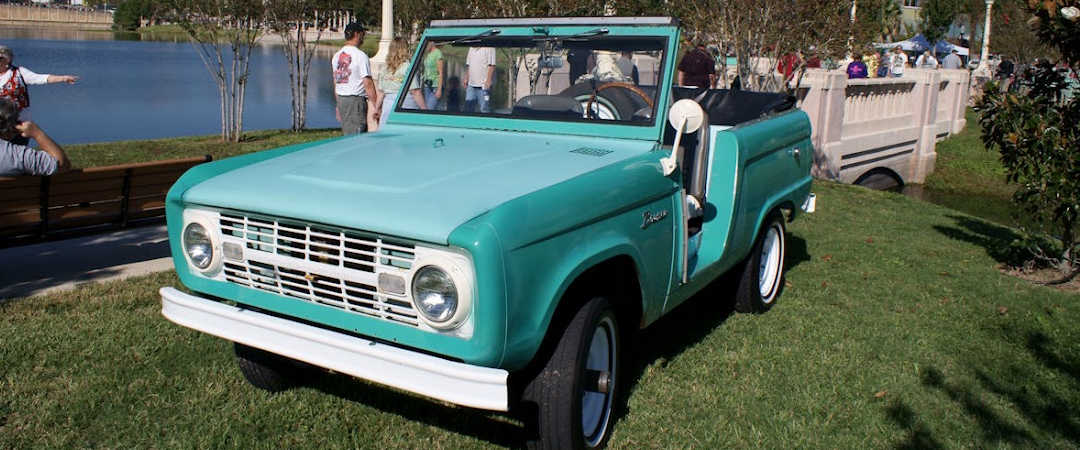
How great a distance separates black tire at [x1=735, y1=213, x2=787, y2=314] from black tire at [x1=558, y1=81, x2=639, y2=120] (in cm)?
162

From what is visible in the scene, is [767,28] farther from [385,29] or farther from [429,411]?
[385,29]

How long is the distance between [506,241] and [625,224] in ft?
2.89

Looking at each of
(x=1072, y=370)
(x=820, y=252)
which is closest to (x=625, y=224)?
(x=1072, y=370)

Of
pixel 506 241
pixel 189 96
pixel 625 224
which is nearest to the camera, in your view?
pixel 506 241

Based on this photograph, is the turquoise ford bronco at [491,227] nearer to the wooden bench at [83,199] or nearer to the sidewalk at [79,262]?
the wooden bench at [83,199]

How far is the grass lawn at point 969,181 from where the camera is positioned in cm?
1577

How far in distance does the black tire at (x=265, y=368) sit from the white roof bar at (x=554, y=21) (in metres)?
2.20

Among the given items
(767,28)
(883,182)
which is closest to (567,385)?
(767,28)

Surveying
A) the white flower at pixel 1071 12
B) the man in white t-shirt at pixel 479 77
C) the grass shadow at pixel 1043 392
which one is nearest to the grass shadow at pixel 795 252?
the grass shadow at pixel 1043 392

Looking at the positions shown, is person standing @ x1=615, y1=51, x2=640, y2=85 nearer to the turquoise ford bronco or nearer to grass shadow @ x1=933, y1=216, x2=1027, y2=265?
the turquoise ford bronco

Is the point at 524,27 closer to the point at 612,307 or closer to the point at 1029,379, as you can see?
the point at 612,307

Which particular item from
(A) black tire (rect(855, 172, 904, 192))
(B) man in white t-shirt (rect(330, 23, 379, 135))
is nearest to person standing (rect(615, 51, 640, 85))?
(B) man in white t-shirt (rect(330, 23, 379, 135))

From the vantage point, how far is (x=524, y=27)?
5305mm

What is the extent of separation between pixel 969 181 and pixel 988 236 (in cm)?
933
